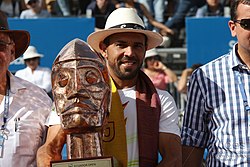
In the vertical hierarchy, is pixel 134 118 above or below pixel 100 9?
below

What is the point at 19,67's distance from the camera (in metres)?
10.8

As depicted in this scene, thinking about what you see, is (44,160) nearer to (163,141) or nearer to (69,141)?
(69,141)

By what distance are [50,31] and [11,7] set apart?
4.98 feet

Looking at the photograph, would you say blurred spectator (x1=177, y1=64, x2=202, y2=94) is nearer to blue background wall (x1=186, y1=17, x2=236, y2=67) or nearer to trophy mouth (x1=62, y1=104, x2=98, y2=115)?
blue background wall (x1=186, y1=17, x2=236, y2=67)

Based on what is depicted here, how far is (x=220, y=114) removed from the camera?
4.18 m

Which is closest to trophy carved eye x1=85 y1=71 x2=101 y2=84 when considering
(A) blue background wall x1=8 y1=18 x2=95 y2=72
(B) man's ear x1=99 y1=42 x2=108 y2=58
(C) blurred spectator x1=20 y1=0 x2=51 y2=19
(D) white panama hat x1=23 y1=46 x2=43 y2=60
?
(B) man's ear x1=99 y1=42 x2=108 y2=58

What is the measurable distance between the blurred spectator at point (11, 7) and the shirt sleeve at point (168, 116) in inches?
324

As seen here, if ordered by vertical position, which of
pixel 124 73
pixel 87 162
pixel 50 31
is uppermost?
pixel 50 31

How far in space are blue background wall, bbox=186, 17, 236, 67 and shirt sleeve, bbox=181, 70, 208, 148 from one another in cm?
622

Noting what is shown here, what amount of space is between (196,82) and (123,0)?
7.53 metres

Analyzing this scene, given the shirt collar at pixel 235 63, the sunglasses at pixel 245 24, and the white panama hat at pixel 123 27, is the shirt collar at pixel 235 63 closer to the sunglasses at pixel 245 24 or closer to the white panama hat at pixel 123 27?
the sunglasses at pixel 245 24

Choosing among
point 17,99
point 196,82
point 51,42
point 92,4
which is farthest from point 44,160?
point 92,4

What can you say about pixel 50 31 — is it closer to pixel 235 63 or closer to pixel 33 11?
pixel 33 11

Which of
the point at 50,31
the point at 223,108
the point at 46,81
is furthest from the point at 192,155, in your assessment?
the point at 50,31
